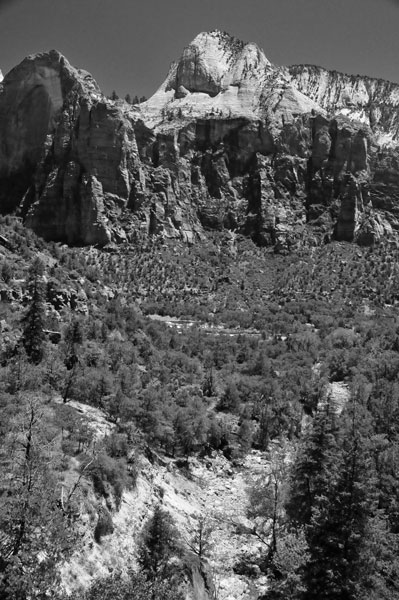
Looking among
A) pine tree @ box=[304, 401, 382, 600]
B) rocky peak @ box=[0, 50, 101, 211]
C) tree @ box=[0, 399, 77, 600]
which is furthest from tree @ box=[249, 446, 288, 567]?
rocky peak @ box=[0, 50, 101, 211]

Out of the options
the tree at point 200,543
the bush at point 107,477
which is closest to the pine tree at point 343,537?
the tree at point 200,543

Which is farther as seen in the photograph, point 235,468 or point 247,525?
point 235,468

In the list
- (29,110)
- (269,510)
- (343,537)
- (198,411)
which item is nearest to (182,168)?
(29,110)

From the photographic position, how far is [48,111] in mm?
140500

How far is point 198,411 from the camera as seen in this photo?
43.3 m

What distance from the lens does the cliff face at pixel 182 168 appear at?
13138 centimetres

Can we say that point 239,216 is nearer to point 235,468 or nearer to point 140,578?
point 235,468

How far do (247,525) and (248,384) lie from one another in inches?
1007

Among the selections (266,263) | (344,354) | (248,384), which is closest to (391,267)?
(266,263)

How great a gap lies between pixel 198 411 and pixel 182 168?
366ft

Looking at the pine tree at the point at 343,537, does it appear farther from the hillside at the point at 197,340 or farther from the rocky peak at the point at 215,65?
the rocky peak at the point at 215,65

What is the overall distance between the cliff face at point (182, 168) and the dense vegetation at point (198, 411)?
90.3 feet

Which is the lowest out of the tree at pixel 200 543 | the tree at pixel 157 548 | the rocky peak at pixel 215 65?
the tree at pixel 200 543

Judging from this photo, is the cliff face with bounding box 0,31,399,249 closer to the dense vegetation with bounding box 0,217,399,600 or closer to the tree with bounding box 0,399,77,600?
the dense vegetation with bounding box 0,217,399,600
